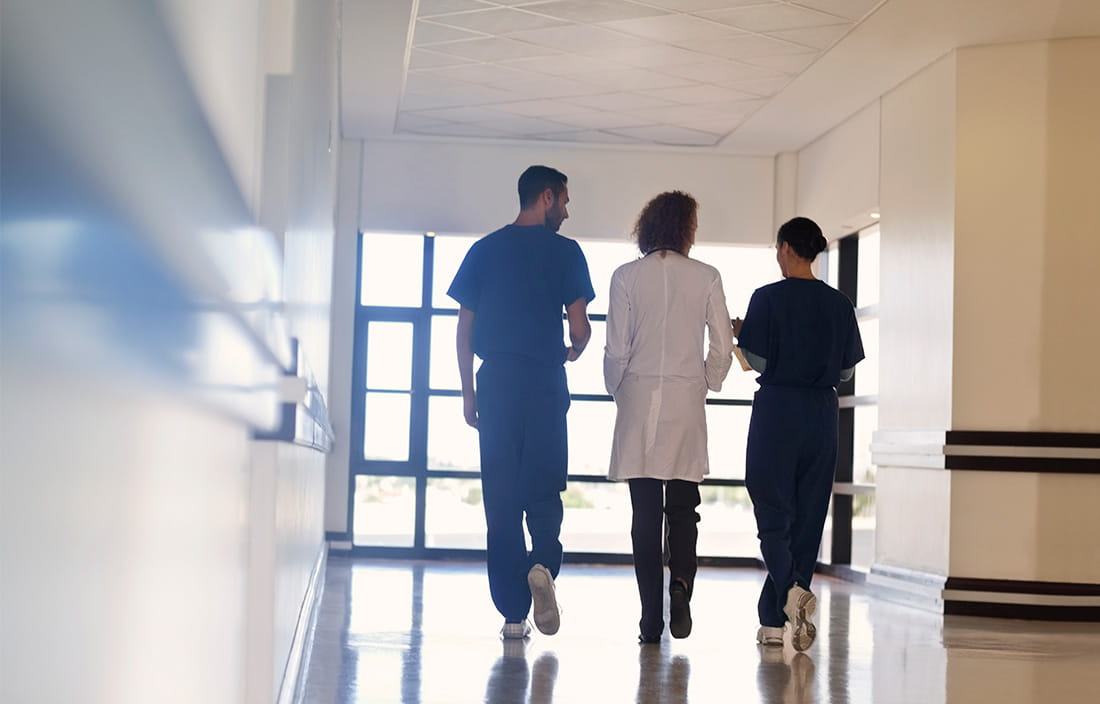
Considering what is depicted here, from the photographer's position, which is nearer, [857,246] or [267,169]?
[267,169]

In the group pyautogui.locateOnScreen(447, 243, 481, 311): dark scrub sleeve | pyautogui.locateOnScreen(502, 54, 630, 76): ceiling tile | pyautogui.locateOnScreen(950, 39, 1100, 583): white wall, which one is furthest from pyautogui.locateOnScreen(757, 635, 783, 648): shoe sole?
pyautogui.locateOnScreen(502, 54, 630, 76): ceiling tile

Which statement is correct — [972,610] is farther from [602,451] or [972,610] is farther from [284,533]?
[284,533]

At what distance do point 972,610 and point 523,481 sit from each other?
3355mm

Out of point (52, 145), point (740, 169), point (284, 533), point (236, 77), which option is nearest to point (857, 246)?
point (740, 169)

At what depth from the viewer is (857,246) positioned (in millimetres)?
9008

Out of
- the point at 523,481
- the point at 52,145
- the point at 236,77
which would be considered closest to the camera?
the point at 52,145

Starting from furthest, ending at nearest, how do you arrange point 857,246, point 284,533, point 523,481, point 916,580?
1. point 857,246
2. point 916,580
3. point 523,481
4. point 284,533

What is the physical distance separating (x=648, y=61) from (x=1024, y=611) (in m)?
3.77

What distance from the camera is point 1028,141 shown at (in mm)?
6664

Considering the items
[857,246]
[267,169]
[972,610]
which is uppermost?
[857,246]

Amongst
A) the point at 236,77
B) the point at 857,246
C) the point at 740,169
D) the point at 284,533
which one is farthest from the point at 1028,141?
the point at 236,77

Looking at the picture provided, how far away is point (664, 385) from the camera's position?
4.45 metres

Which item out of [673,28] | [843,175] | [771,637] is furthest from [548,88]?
[771,637]

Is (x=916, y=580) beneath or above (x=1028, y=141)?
beneath
